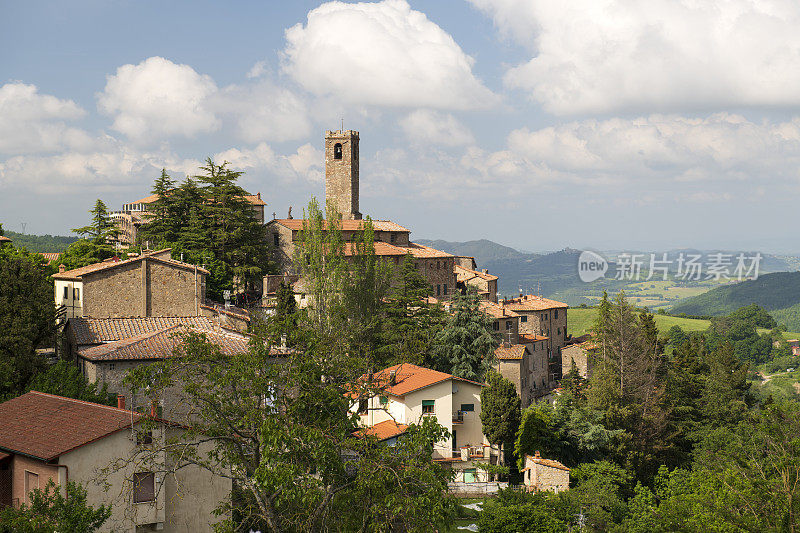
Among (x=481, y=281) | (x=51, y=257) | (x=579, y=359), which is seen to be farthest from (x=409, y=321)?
(x=51, y=257)

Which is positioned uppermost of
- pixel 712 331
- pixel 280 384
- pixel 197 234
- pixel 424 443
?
pixel 197 234

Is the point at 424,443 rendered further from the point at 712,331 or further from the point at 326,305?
the point at 712,331

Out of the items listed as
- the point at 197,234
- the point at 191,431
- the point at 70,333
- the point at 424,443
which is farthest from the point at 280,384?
the point at 197,234

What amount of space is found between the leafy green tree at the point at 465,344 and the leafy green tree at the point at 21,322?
21524 mm

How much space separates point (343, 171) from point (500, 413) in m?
45.7

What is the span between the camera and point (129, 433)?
1914 cm

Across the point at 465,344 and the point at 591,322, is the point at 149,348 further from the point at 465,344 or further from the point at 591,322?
the point at 591,322

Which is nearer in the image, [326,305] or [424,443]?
[424,443]

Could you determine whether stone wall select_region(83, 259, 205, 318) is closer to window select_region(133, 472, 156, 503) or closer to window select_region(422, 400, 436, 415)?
window select_region(422, 400, 436, 415)

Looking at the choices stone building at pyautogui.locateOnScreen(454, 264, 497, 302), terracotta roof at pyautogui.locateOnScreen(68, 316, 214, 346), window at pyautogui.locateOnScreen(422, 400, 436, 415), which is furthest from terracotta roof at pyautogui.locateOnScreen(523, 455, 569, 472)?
stone building at pyautogui.locateOnScreen(454, 264, 497, 302)

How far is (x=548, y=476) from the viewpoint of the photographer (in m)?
35.6

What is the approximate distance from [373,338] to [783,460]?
79.4 ft

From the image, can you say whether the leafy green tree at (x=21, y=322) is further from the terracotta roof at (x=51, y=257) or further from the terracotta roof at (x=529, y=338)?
the terracotta roof at (x=529, y=338)

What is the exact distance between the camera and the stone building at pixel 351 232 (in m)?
63.6
